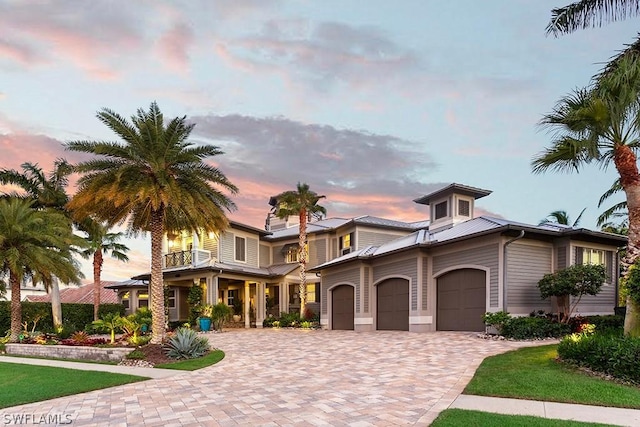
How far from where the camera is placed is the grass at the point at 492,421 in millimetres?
5848

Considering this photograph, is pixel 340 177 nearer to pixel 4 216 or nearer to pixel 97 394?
pixel 4 216

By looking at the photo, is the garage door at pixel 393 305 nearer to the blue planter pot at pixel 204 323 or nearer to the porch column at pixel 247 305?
the blue planter pot at pixel 204 323

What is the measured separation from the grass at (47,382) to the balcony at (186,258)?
50.8 feet

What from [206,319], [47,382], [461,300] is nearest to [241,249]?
[206,319]

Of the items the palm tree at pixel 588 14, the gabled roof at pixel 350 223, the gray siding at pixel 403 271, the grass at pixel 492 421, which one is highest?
the palm tree at pixel 588 14

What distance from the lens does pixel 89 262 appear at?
3247 centimetres

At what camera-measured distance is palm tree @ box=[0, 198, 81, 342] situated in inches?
750

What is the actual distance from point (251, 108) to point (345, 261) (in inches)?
376

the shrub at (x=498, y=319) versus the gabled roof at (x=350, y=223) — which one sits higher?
the gabled roof at (x=350, y=223)

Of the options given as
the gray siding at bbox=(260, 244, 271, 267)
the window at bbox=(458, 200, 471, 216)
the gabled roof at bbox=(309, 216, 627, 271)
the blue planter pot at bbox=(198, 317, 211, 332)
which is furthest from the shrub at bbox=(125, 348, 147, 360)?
the gray siding at bbox=(260, 244, 271, 267)

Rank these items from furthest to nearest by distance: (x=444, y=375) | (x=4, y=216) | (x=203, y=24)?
(x=4, y=216) < (x=203, y=24) < (x=444, y=375)

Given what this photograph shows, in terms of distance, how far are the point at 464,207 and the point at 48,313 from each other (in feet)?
79.4

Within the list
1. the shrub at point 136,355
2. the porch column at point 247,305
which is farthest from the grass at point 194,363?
the porch column at point 247,305

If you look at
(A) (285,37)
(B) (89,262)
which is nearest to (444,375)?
(A) (285,37)
